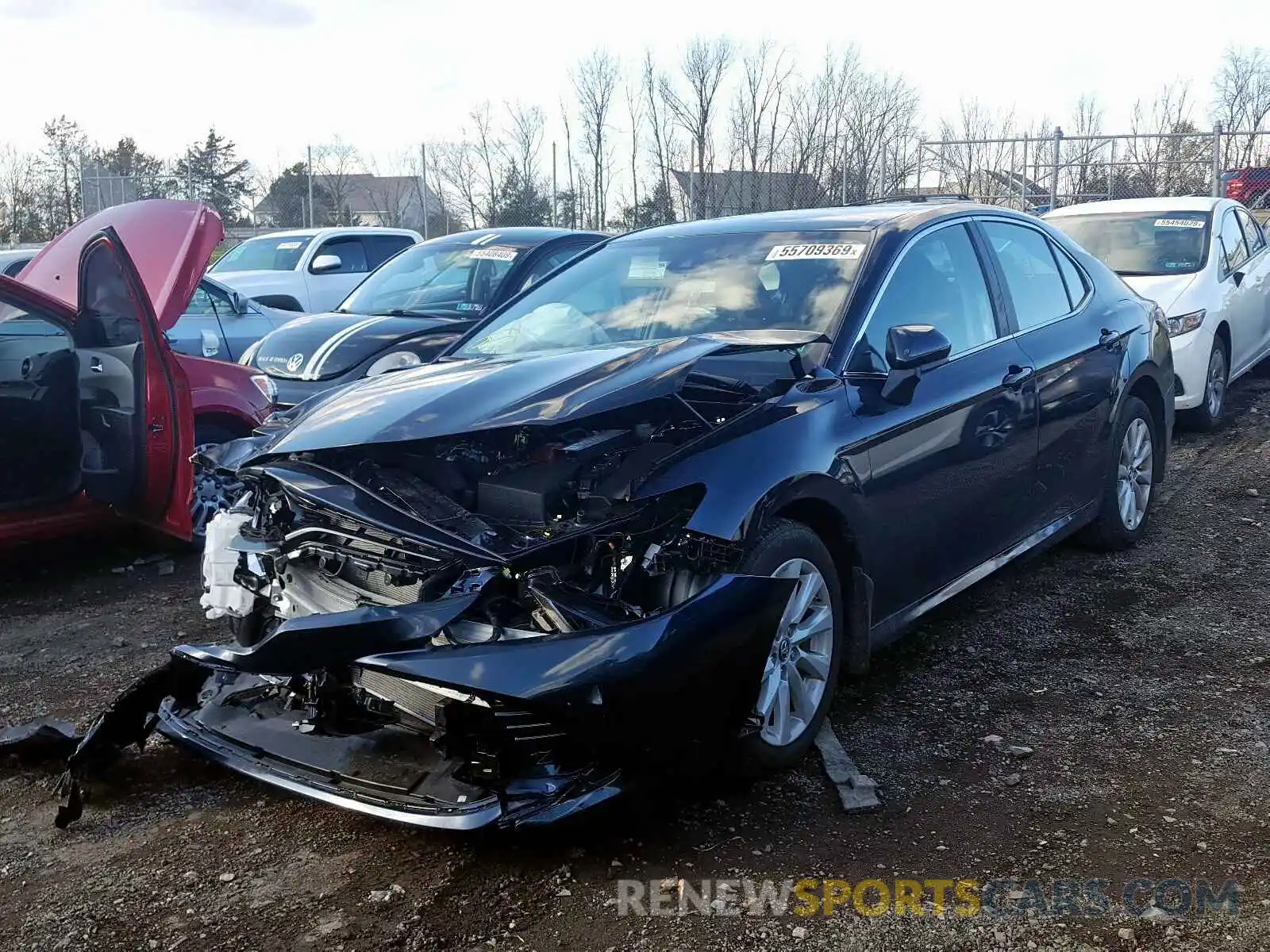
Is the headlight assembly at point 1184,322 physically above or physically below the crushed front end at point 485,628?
above

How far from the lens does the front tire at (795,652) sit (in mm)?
3238

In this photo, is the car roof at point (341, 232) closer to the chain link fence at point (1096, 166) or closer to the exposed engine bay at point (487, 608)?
the chain link fence at point (1096, 166)

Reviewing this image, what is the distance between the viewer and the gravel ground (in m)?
2.72

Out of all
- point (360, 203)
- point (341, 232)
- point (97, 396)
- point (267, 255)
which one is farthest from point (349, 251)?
point (360, 203)

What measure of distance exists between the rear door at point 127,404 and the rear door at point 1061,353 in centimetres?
369

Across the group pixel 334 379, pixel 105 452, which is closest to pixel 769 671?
pixel 105 452

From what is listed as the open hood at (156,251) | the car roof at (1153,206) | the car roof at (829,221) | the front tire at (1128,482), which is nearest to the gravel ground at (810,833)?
the front tire at (1128,482)

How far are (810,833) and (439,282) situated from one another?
649 centimetres

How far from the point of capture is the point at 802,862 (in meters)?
3.00

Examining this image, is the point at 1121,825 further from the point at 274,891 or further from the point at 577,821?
the point at 274,891

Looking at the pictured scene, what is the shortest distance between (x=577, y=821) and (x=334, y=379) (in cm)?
515

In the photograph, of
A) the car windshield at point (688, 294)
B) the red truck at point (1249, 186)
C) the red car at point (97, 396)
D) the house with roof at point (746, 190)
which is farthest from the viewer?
the house with roof at point (746, 190)

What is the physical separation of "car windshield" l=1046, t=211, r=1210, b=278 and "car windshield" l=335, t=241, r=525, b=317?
4.35 meters

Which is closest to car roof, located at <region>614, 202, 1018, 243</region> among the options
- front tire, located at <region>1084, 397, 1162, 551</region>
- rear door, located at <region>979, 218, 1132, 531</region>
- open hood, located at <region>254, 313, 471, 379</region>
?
rear door, located at <region>979, 218, 1132, 531</region>
